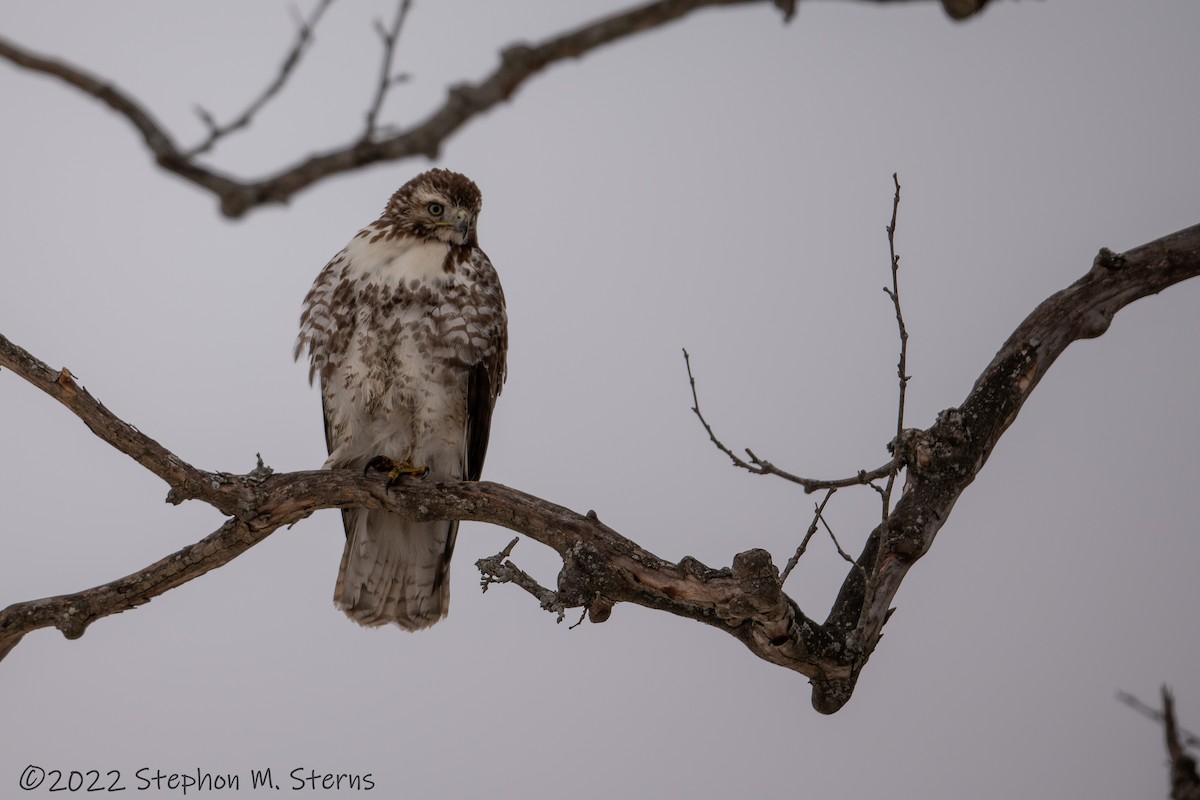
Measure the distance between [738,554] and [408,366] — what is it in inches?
83.8

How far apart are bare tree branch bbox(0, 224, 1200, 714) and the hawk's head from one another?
1.29 metres

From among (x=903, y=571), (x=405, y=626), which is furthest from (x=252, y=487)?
(x=903, y=571)

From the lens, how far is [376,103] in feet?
7.54

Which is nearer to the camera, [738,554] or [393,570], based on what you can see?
[738,554]

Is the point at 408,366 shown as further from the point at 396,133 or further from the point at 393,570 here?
the point at 396,133

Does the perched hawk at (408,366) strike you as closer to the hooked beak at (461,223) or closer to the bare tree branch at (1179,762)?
the hooked beak at (461,223)

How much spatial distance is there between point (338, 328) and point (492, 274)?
2.53 ft

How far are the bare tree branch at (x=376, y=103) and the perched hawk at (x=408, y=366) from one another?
3.13m

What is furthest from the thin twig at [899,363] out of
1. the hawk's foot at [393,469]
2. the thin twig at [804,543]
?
the hawk's foot at [393,469]

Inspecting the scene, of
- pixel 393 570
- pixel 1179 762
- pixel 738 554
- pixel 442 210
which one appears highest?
pixel 442 210

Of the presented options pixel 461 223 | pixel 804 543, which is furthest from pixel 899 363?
pixel 461 223

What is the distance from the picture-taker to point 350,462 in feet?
19.2

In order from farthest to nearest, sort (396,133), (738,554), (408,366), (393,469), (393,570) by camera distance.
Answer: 1. (393,570)
2. (408,366)
3. (393,469)
4. (738,554)
5. (396,133)

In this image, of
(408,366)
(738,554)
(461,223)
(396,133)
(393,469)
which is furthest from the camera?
(461,223)
